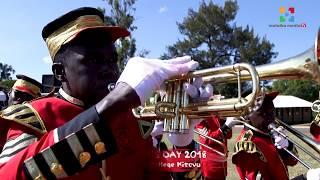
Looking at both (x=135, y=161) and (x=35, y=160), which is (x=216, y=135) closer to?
(x=135, y=161)

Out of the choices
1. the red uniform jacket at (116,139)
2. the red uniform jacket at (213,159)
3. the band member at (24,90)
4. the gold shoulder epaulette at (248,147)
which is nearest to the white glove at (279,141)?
the red uniform jacket at (213,159)

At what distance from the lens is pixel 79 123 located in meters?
2.13

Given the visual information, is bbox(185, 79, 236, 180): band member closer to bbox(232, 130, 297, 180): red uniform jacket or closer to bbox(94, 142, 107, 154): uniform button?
bbox(232, 130, 297, 180): red uniform jacket

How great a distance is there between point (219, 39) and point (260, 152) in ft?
172

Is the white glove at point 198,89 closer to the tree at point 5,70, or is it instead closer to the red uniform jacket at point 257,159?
the red uniform jacket at point 257,159

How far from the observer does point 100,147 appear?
213 cm

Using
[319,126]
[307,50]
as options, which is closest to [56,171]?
[307,50]

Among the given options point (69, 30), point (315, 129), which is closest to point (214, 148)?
point (315, 129)

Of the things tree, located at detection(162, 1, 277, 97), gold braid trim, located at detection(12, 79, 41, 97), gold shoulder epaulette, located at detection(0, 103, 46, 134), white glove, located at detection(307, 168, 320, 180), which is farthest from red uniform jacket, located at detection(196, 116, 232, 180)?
tree, located at detection(162, 1, 277, 97)

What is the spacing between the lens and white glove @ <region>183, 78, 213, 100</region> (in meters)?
2.58

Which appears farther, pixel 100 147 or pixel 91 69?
pixel 91 69

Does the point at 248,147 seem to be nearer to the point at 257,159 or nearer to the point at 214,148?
the point at 257,159

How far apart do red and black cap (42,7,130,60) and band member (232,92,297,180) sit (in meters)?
3.02

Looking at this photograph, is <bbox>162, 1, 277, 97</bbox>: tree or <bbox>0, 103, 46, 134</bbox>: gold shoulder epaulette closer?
<bbox>0, 103, 46, 134</bbox>: gold shoulder epaulette
